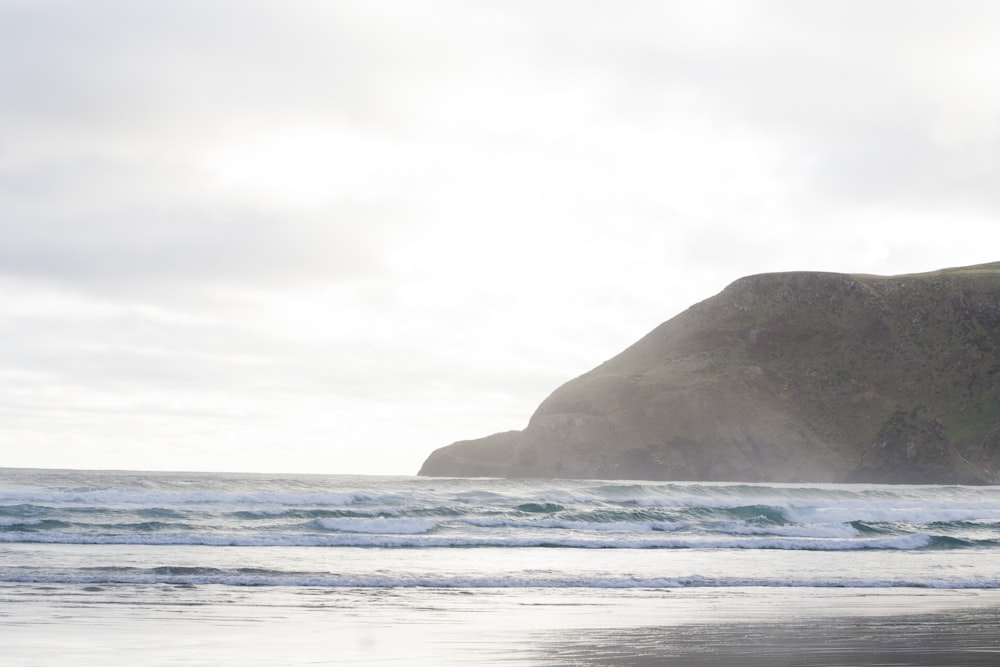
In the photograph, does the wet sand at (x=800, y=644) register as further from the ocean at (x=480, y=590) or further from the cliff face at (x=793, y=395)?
the cliff face at (x=793, y=395)

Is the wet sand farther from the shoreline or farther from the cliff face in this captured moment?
the cliff face

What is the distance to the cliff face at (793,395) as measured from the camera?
12450 centimetres

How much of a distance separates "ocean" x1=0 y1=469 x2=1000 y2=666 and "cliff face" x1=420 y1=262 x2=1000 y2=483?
86.6 m

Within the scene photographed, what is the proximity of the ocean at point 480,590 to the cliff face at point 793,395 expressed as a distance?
86620 mm

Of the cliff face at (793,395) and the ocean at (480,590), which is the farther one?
the cliff face at (793,395)

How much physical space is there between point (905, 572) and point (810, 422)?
117 metres

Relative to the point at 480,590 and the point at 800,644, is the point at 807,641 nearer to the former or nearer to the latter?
the point at 800,644

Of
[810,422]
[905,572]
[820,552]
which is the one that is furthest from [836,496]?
[810,422]

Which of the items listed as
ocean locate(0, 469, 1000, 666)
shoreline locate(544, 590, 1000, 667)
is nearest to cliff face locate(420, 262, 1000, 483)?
ocean locate(0, 469, 1000, 666)

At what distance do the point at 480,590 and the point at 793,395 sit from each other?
420 ft

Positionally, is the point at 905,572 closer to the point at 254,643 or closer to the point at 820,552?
the point at 820,552

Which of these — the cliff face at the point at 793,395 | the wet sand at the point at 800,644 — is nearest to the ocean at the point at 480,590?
the wet sand at the point at 800,644

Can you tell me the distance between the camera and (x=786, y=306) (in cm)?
15188

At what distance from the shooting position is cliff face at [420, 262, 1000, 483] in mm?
124500
